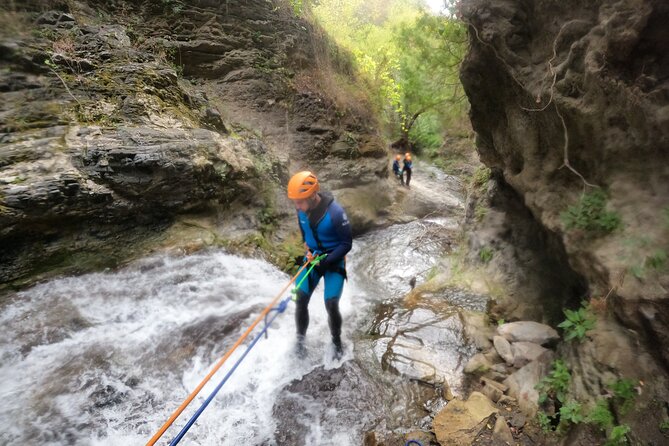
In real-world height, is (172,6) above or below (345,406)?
above

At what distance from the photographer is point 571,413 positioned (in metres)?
2.81

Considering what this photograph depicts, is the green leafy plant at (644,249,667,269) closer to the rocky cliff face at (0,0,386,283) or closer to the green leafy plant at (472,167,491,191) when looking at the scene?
the green leafy plant at (472,167,491,191)

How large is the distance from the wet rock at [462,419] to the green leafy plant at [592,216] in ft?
6.72

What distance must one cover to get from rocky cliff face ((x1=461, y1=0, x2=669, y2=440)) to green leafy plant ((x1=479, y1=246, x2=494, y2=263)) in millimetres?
1453

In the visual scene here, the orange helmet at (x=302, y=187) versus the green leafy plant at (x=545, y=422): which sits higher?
the orange helmet at (x=302, y=187)

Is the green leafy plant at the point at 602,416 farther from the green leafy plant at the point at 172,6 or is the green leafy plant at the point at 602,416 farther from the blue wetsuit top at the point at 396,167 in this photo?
the blue wetsuit top at the point at 396,167

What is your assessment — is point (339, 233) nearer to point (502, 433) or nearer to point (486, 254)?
point (502, 433)

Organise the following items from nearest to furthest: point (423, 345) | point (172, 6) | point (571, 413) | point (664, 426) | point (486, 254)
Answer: point (664, 426) < point (571, 413) < point (423, 345) < point (486, 254) < point (172, 6)

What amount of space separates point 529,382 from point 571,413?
61 centimetres

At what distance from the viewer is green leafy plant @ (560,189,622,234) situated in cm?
325

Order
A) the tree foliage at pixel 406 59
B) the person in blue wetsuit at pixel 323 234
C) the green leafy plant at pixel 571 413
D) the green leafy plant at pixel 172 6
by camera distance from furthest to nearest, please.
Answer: the green leafy plant at pixel 172 6 → the tree foliage at pixel 406 59 → the person in blue wetsuit at pixel 323 234 → the green leafy plant at pixel 571 413

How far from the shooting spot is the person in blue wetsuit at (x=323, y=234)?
3.88 metres

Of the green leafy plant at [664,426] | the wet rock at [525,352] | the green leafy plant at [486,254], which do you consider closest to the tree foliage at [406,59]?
the green leafy plant at [486,254]

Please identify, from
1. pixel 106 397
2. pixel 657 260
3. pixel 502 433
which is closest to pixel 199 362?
pixel 106 397
